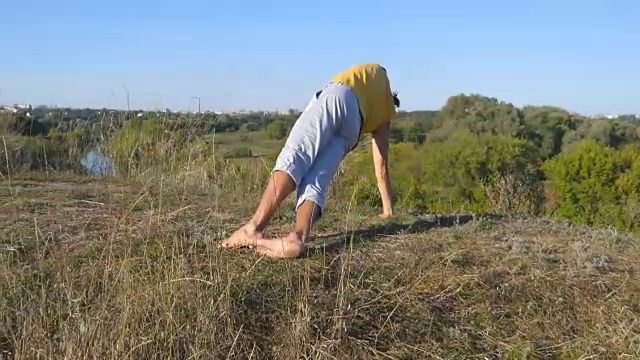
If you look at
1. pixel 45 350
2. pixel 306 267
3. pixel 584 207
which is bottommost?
pixel 584 207

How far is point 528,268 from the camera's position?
4.18 meters

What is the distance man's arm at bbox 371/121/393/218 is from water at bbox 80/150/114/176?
3.58m

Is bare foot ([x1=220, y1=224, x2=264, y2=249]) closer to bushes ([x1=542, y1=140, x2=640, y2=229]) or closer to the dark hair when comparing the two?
the dark hair

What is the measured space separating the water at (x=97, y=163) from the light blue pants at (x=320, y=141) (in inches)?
152

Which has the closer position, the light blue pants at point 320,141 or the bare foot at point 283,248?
the bare foot at point 283,248

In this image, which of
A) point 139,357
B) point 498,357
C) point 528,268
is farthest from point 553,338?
point 139,357

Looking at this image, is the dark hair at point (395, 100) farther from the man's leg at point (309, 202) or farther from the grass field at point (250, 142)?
the grass field at point (250, 142)

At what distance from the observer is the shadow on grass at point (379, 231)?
4312 millimetres

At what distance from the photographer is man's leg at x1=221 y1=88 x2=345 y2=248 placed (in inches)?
165

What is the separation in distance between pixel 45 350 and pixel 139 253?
3.24 feet

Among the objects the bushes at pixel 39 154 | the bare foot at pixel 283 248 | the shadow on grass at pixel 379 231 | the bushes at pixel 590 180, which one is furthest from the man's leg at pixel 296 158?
the bushes at pixel 590 180

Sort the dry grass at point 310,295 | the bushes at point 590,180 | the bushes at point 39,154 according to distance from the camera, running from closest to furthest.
→ the dry grass at point 310,295
the bushes at point 39,154
the bushes at point 590,180

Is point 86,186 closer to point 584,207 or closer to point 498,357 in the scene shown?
point 498,357

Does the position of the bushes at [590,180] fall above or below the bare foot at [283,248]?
below
